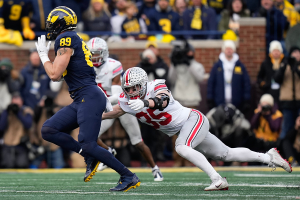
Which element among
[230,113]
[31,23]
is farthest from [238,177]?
[31,23]

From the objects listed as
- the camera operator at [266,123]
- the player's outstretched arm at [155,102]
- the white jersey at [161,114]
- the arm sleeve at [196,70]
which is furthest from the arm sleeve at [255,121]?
the player's outstretched arm at [155,102]

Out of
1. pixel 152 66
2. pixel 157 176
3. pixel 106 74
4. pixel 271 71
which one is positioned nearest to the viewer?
pixel 157 176

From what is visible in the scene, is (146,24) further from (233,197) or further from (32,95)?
(233,197)

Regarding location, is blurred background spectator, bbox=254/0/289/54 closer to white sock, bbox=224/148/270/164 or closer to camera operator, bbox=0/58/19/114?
camera operator, bbox=0/58/19/114

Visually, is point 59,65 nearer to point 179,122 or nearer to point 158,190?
point 179,122

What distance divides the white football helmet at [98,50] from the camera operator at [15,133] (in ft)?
9.79

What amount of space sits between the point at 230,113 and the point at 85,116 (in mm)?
4888

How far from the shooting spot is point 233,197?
518 cm

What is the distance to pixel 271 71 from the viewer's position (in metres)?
10.8

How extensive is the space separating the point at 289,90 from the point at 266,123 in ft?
2.28

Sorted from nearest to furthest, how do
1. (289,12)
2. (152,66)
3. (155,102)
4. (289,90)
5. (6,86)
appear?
(155,102) → (289,90) → (152,66) → (6,86) → (289,12)

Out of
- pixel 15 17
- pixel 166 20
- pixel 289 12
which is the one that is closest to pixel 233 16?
pixel 289 12

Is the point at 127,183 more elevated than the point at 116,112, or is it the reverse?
the point at 116,112

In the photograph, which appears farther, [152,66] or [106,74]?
[152,66]
